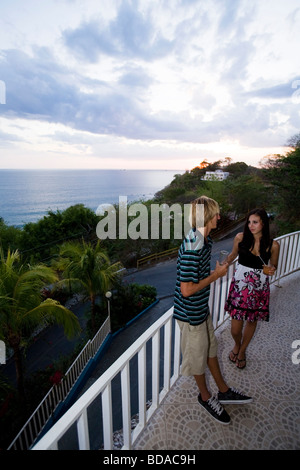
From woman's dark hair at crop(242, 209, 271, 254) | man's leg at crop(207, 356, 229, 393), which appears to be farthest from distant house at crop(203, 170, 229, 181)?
man's leg at crop(207, 356, 229, 393)

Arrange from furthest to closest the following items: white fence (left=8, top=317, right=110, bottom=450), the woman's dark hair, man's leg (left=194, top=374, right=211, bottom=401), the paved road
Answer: the paved road < white fence (left=8, top=317, right=110, bottom=450) < the woman's dark hair < man's leg (left=194, top=374, right=211, bottom=401)

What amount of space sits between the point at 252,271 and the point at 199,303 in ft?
2.59

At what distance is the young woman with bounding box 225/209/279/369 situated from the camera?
1940 mm

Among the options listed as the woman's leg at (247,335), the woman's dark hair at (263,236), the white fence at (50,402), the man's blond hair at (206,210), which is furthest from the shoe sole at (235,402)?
the white fence at (50,402)

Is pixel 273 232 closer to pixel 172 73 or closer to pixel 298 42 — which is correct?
pixel 172 73

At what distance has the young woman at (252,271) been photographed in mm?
1940

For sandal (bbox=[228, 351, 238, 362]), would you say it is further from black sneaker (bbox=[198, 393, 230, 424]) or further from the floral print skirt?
black sneaker (bbox=[198, 393, 230, 424])

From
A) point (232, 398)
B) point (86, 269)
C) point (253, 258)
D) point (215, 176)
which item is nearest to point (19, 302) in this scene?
point (86, 269)

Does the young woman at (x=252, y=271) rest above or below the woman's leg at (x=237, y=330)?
above

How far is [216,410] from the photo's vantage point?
1.62m

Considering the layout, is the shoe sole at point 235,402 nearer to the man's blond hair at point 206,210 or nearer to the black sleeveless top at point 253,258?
the black sleeveless top at point 253,258

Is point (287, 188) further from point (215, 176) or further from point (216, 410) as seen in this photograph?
point (215, 176)

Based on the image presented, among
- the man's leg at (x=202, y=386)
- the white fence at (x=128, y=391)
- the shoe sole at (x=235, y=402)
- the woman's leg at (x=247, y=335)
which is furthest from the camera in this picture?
the woman's leg at (x=247, y=335)

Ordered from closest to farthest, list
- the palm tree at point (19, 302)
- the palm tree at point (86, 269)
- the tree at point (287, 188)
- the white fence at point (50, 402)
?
the palm tree at point (19, 302) < the white fence at point (50, 402) < the palm tree at point (86, 269) < the tree at point (287, 188)
